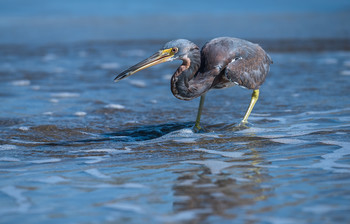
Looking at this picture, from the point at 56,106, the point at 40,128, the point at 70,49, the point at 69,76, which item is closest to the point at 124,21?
the point at 70,49

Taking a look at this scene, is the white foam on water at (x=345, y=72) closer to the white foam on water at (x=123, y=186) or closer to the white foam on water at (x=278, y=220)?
the white foam on water at (x=123, y=186)

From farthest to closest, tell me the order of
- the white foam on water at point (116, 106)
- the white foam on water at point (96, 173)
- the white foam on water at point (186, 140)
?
1. the white foam on water at point (116, 106)
2. the white foam on water at point (186, 140)
3. the white foam on water at point (96, 173)

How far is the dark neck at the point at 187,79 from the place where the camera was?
5.84 metres

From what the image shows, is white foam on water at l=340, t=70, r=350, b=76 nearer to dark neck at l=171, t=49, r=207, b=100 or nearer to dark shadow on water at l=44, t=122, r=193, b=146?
dark shadow on water at l=44, t=122, r=193, b=146

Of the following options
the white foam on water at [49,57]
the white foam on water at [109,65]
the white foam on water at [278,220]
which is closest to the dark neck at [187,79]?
the white foam on water at [278,220]

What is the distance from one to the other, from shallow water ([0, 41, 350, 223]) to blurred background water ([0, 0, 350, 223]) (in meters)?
0.01

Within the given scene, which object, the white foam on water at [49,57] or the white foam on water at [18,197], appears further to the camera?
the white foam on water at [49,57]

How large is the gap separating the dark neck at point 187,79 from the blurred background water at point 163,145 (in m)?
0.46

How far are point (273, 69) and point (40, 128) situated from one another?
231 inches

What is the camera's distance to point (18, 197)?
3.83m

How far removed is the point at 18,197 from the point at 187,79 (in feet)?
A: 8.59

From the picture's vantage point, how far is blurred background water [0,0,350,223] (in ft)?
11.7

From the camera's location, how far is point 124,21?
2336cm

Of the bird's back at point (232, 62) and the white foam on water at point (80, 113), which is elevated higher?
the bird's back at point (232, 62)
